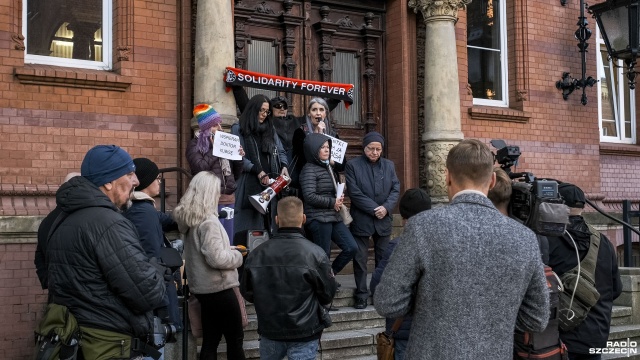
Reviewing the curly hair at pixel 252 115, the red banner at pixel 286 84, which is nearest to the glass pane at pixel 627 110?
the red banner at pixel 286 84

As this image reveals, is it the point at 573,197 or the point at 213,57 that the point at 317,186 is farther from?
the point at 573,197

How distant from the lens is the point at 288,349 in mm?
4848

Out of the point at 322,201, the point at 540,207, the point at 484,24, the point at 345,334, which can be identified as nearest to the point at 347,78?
the point at 484,24

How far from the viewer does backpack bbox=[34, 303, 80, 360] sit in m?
3.19

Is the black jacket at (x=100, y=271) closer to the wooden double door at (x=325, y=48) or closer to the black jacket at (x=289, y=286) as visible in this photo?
the black jacket at (x=289, y=286)

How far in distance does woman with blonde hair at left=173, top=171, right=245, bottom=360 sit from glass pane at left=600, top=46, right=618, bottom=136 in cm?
929

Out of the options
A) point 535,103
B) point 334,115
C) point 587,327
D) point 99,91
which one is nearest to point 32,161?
point 99,91

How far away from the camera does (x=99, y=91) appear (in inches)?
300

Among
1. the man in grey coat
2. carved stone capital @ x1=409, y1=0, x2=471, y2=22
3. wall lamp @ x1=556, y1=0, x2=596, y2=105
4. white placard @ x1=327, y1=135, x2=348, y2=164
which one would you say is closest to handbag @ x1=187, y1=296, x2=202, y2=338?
white placard @ x1=327, y1=135, x2=348, y2=164

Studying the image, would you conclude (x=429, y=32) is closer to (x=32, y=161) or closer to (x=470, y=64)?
(x=470, y=64)

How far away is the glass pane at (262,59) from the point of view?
920 cm

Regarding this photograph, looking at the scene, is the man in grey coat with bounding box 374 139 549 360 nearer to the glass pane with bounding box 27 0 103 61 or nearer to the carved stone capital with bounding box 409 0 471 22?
the glass pane with bounding box 27 0 103 61

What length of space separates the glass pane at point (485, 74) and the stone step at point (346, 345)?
537 centimetres

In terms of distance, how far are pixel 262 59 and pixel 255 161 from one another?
7.99 feet
